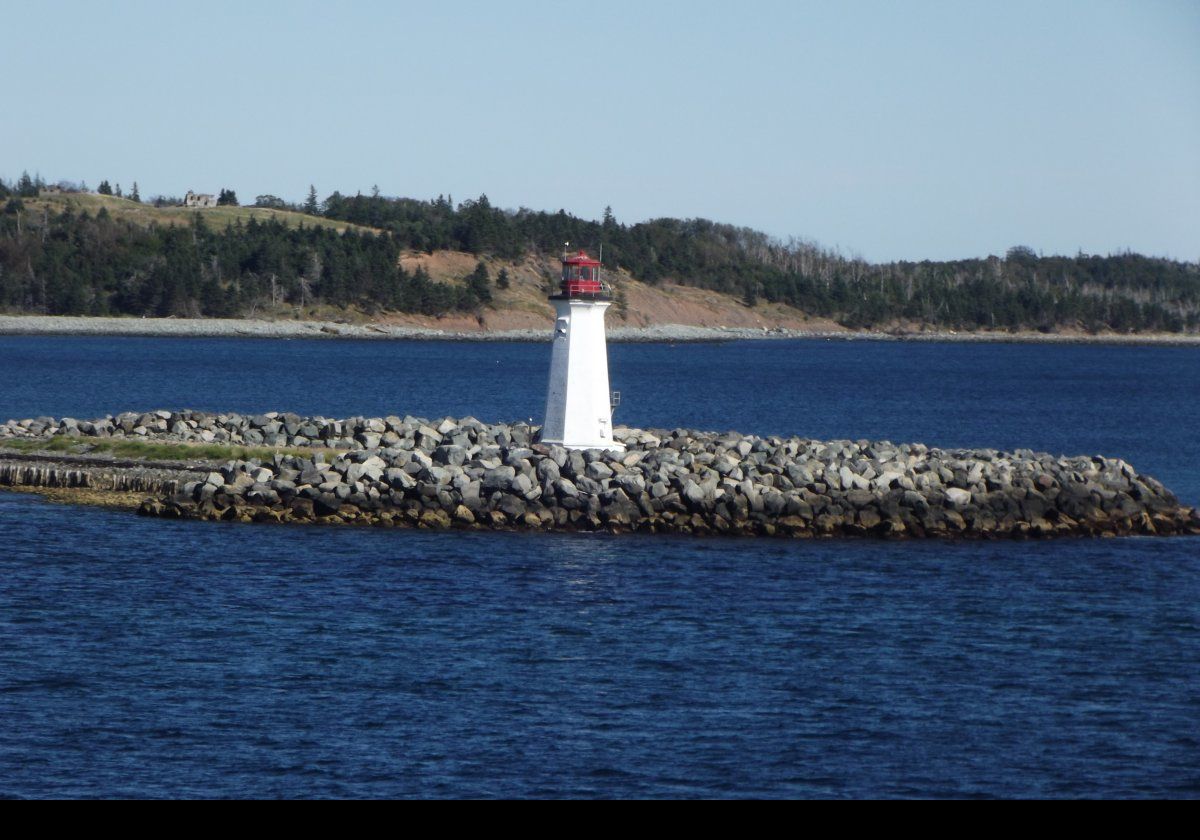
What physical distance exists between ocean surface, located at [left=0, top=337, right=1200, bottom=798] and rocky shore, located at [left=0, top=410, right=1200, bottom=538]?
2.43ft

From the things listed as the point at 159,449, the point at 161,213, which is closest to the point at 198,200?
the point at 161,213

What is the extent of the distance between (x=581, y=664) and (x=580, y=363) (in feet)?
37.2

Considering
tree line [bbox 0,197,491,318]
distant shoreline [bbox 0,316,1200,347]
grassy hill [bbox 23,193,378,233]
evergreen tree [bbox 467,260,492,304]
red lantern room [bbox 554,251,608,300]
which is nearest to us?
red lantern room [bbox 554,251,608,300]

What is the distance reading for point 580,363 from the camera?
27938 mm

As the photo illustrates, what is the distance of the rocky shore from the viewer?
86.6 ft

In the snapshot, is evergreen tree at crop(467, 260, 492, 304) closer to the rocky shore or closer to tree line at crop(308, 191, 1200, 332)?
tree line at crop(308, 191, 1200, 332)

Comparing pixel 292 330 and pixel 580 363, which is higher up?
pixel 580 363

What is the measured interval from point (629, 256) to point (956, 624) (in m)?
148

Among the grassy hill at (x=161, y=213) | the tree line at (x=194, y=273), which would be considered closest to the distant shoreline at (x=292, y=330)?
the tree line at (x=194, y=273)

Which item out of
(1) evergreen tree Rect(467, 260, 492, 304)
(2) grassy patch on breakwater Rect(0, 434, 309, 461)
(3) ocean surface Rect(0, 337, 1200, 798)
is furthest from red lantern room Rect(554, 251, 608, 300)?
(1) evergreen tree Rect(467, 260, 492, 304)

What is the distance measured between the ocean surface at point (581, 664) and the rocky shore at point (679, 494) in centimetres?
74

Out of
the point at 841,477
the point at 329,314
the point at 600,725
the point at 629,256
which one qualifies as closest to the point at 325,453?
the point at 841,477

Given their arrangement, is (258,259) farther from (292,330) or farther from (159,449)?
(159,449)

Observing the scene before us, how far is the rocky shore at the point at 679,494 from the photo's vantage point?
26.4m
